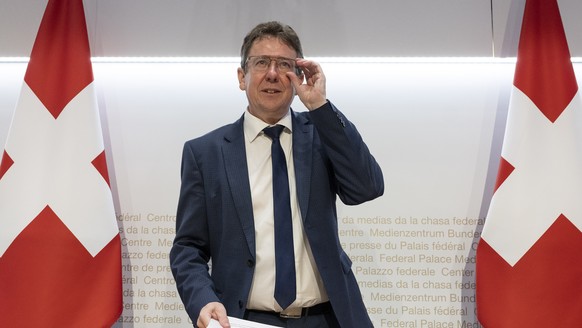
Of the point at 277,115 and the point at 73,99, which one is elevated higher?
the point at 73,99

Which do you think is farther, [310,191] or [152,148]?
[152,148]

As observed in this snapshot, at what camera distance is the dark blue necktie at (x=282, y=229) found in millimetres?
2070

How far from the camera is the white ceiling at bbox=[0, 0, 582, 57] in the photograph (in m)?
3.50

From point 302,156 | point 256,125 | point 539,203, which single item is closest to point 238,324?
point 302,156

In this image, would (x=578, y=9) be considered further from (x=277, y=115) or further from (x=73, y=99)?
(x=73, y=99)

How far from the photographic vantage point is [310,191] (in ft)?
7.24

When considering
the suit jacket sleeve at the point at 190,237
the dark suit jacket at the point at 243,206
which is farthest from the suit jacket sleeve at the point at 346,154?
the suit jacket sleeve at the point at 190,237

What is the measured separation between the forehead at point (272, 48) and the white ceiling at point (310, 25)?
1189mm

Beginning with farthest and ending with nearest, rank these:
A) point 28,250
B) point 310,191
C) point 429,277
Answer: point 429,277 < point 28,250 < point 310,191

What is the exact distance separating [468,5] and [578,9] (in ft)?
1.75

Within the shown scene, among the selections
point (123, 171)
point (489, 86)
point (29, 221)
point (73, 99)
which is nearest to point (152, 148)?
point (123, 171)

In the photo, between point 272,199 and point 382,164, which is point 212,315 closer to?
point 272,199

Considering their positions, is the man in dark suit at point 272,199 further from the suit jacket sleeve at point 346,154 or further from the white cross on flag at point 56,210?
the white cross on flag at point 56,210

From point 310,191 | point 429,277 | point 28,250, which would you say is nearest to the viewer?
point 310,191
